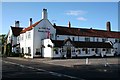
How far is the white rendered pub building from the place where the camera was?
171 feet

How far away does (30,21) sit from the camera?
66250mm

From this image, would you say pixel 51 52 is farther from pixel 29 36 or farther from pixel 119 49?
pixel 119 49

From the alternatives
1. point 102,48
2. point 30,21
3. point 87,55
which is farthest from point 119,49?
point 30,21

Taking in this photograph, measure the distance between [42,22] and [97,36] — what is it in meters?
17.1

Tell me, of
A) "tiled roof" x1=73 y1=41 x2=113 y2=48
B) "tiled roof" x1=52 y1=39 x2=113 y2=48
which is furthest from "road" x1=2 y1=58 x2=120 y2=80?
"tiled roof" x1=73 y1=41 x2=113 y2=48

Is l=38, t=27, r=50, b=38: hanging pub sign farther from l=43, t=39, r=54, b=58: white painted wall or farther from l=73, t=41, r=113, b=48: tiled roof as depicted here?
l=73, t=41, r=113, b=48: tiled roof

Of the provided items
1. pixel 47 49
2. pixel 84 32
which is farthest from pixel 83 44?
pixel 84 32

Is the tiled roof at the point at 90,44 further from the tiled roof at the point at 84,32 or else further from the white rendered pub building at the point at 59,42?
the tiled roof at the point at 84,32

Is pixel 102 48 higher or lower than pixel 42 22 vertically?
lower

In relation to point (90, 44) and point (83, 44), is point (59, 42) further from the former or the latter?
point (90, 44)

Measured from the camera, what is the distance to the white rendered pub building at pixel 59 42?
171ft

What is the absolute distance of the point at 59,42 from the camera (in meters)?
51.9

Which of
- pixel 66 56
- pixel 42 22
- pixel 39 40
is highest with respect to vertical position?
pixel 42 22

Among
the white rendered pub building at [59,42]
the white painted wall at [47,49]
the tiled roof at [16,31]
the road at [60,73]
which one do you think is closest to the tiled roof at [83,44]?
the white rendered pub building at [59,42]
